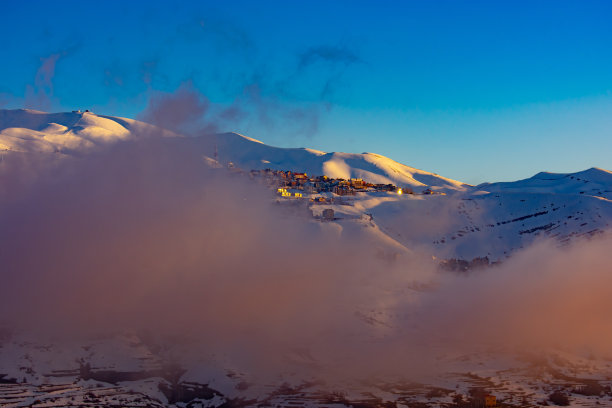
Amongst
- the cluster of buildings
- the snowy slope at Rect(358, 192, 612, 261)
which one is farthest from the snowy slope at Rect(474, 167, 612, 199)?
the cluster of buildings

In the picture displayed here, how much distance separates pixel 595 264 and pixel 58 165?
72406 millimetres

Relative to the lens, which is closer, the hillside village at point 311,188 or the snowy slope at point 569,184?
the hillside village at point 311,188

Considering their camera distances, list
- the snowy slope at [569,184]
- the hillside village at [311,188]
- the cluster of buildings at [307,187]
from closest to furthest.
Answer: the hillside village at [311,188] < the cluster of buildings at [307,187] < the snowy slope at [569,184]

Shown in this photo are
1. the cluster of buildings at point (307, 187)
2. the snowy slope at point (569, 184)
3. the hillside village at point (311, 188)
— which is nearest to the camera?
the hillside village at point (311, 188)

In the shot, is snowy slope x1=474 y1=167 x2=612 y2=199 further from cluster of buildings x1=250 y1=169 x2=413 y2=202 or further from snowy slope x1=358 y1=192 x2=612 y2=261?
cluster of buildings x1=250 y1=169 x2=413 y2=202

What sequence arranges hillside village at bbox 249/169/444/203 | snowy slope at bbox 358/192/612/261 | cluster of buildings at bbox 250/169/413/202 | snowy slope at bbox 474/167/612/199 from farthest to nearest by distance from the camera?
snowy slope at bbox 474/167/612/199, cluster of buildings at bbox 250/169/413/202, hillside village at bbox 249/169/444/203, snowy slope at bbox 358/192/612/261

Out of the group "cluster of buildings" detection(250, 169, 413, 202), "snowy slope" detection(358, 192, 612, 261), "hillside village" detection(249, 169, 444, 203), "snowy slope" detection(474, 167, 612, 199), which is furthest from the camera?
"snowy slope" detection(474, 167, 612, 199)

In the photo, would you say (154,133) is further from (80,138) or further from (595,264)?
(80,138)

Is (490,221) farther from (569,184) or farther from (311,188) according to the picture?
(569,184)

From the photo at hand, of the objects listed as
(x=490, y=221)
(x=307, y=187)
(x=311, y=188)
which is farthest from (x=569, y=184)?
(x=307, y=187)

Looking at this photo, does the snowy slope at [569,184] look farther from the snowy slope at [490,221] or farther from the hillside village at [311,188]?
the hillside village at [311,188]

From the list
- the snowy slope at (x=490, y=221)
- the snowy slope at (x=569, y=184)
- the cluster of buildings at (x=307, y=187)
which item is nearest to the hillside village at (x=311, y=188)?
the cluster of buildings at (x=307, y=187)

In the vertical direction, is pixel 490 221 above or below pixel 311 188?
below

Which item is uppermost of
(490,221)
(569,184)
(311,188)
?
(569,184)
